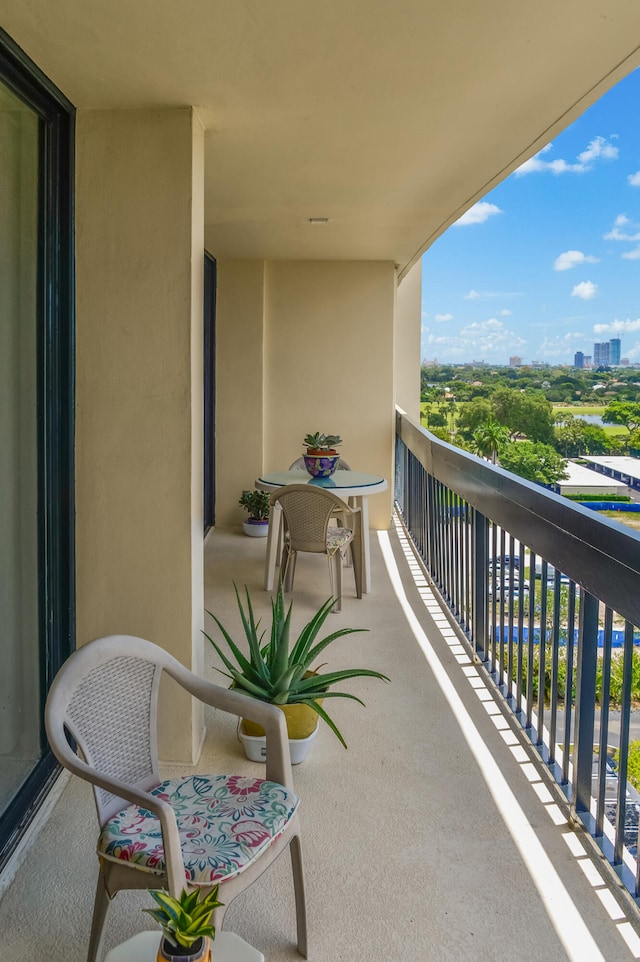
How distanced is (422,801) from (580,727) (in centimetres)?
56

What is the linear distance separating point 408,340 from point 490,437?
5207mm

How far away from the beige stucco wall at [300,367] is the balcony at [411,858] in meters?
3.37

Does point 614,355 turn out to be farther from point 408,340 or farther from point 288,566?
point 288,566

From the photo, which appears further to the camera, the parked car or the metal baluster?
the parked car

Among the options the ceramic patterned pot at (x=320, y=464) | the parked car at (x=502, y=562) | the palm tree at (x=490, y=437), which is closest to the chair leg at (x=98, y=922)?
the parked car at (x=502, y=562)

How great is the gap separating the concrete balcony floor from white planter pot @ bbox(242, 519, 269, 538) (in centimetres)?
301

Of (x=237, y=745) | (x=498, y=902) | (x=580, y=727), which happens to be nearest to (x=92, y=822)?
(x=237, y=745)

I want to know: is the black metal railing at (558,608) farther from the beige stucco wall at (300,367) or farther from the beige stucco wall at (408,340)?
the beige stucco wall at (408,340)

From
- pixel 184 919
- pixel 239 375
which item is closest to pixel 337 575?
pixel 239 375

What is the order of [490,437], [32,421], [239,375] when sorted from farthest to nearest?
[490,437] < [239,375] < [32,421]

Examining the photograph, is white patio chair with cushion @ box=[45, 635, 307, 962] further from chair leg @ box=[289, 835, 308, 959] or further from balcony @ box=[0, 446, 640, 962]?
balcony @ box=[0, 446, 640, 962]

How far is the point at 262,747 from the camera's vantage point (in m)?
2.50

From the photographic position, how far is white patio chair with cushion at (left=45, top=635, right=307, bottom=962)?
1436mm

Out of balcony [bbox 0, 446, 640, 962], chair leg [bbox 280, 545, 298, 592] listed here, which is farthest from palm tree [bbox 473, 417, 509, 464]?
balcony [bbox 0, 446, 640, 962]
